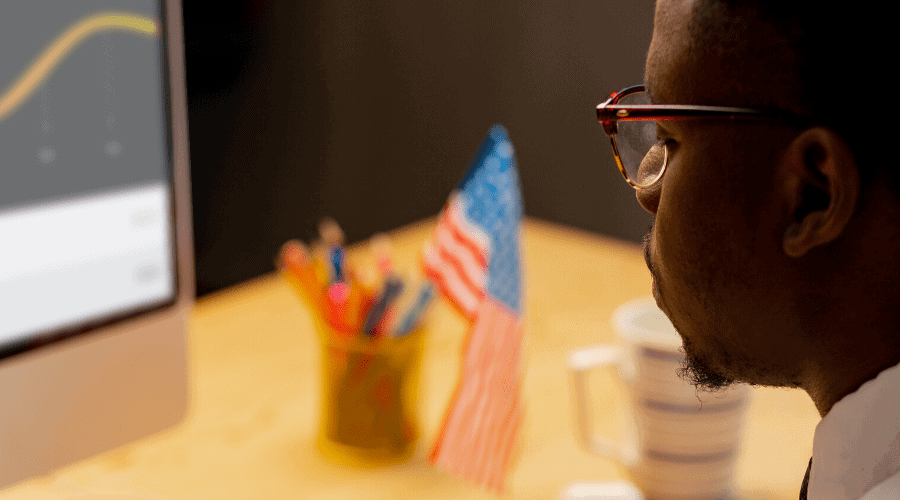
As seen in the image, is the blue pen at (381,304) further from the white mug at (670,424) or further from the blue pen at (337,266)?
the white mug at (670,424)

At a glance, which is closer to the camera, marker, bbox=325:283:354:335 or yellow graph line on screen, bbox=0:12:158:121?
yellow graph line on screen, bbox=0:12:158:121

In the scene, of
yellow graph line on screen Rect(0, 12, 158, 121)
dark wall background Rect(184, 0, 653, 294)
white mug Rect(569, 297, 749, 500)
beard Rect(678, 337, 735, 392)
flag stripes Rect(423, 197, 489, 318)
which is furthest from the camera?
dark wall background Rect(184, 0, 653, 294)

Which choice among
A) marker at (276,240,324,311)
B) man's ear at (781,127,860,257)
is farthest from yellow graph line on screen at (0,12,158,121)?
man's ear at (781,127,860,257)

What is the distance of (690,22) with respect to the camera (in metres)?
0.43

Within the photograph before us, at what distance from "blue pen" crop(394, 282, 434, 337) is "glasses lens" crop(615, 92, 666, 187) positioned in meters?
0.36

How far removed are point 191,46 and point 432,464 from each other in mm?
578

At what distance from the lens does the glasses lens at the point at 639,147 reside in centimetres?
50

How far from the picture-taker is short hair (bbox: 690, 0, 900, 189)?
38 centimetres

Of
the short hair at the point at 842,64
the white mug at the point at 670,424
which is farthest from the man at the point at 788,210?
the white mug at the point at 670,424

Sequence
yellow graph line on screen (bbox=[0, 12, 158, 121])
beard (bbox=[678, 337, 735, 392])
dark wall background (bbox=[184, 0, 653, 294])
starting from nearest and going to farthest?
1. beard (bbox=[678, 337, 735, 392])
2. yellow graph line on screen (bbox=[0, 12, 158, 121])
3. dark wall background (bbox=[184, 0, 653, 294])

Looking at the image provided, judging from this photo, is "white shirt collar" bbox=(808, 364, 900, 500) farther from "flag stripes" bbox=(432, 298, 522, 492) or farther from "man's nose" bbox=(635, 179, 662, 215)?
"flag stripes" bbox=(432, 298, 522, 492)

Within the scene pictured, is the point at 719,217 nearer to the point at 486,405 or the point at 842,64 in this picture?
the point at 842,64

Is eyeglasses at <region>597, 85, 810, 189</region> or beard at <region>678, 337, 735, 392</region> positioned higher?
eyeglasses at <region>597, 85, 810, 189</region>

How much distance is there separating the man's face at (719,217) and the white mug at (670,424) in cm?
28
